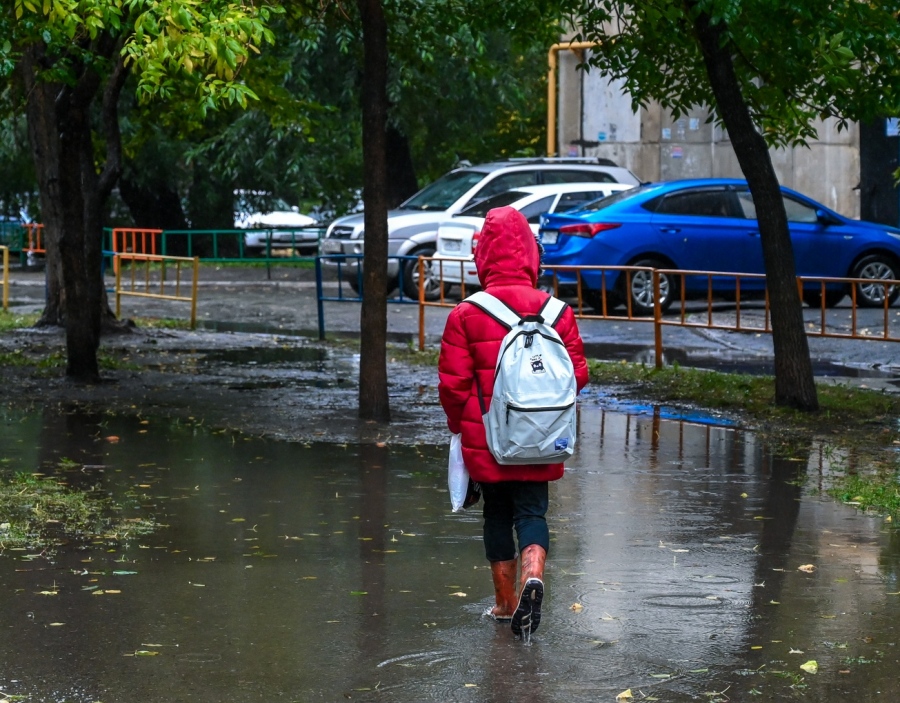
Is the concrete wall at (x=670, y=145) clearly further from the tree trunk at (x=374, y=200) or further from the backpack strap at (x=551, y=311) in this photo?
the backpack strap at (x=551, y=311)

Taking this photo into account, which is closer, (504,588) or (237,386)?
(504,588)

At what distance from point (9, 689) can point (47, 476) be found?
3.81 m

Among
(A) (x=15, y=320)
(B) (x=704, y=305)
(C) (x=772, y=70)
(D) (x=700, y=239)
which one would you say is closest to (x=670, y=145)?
(D) (x=700, y=239)

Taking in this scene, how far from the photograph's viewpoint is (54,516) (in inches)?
292

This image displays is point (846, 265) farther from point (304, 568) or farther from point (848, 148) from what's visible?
point (304, 568)

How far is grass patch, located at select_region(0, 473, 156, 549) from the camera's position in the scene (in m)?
6.98

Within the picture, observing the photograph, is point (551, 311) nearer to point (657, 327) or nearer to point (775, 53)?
point (775, 53)

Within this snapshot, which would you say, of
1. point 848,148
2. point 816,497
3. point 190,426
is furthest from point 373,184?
point 848,148

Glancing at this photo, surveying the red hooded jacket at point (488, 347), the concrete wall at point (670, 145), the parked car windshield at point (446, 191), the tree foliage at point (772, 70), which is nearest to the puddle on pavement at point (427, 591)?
the red hooded jacket at point (488, 347)

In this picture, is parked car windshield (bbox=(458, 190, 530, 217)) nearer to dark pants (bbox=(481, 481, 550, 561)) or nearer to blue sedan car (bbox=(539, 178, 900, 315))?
blue sedan car (bbox=(539, 178, 900, 315))

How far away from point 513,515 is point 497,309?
818 mm

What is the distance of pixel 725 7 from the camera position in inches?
357

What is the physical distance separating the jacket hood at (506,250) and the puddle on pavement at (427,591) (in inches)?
52.6

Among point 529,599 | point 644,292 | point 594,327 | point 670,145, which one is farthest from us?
point 670,145
